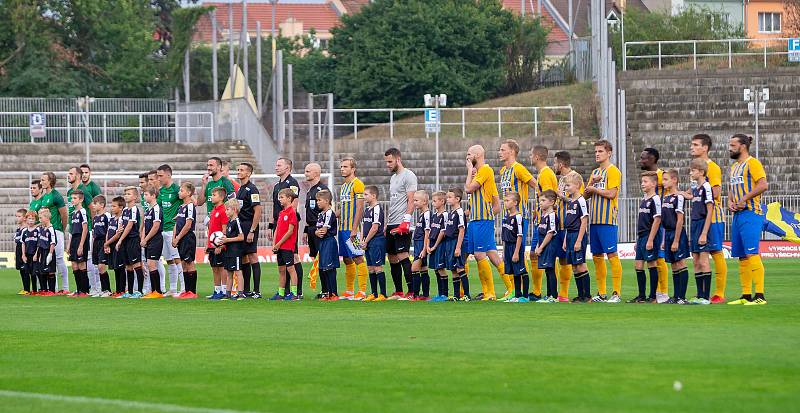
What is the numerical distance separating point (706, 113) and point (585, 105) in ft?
23.4

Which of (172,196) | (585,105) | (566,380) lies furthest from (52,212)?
(585,105)

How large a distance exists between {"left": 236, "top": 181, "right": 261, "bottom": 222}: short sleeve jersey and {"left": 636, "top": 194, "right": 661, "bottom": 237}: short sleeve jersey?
19.5ft

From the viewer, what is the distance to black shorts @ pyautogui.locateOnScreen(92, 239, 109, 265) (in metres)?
22.2

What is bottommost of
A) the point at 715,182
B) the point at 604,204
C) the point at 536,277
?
the point at 536,277

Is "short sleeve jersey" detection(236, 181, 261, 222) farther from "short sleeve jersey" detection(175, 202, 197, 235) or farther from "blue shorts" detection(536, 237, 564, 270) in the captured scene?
"blue shorts" detection(536, 237, 564, 270)

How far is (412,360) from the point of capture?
11.1 m

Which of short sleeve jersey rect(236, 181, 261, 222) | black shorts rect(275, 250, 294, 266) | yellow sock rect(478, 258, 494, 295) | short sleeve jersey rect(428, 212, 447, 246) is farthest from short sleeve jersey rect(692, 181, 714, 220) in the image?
short sleeve jersey rect(236, 181, 261, 222)

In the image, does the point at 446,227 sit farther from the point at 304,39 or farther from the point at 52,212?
the point at 304,39

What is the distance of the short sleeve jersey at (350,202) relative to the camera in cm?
2022

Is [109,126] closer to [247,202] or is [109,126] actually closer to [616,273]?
[247,202]

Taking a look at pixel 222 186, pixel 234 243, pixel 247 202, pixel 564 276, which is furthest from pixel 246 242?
pixel 564 276

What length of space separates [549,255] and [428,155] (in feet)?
98.7

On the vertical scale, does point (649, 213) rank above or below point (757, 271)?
above

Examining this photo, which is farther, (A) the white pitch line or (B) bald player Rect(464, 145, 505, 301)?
(B) bald player Rect(464, 145, 505, 301)
